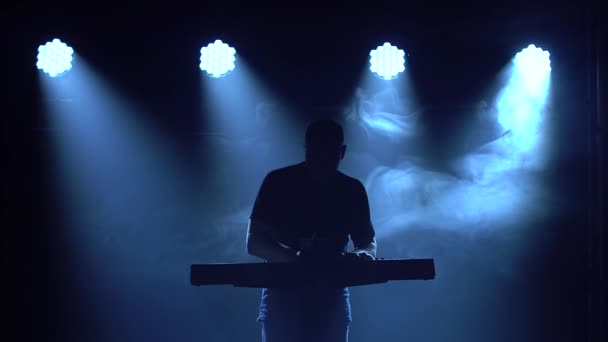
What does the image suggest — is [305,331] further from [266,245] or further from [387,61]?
[387,61]

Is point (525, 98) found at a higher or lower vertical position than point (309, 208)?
higher

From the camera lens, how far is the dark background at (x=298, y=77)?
4.10 metres

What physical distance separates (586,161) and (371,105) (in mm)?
1644

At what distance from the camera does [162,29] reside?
166 inches

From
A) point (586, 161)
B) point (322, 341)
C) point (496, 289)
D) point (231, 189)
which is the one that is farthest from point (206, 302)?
point (586, 161)

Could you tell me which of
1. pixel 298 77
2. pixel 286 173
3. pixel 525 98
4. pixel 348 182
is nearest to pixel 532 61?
pixel 525 98

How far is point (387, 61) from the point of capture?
4.16 metres

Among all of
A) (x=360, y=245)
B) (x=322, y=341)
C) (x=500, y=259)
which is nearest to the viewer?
(x=322, y=341)

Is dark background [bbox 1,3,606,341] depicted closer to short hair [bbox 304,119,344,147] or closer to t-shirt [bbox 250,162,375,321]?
t-shirt [bbox 250,162,375,321]

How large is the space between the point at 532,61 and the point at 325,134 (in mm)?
2750

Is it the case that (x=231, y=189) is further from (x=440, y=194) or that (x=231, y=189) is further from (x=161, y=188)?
(x=440, y=194)

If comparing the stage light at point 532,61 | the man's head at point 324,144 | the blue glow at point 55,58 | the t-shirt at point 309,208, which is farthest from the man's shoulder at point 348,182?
the blue glow at point 55,58

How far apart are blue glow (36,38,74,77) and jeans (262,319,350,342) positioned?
10.0 feet

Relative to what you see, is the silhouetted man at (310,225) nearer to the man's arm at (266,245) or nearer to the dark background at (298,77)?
the man's arm at (266,245)
